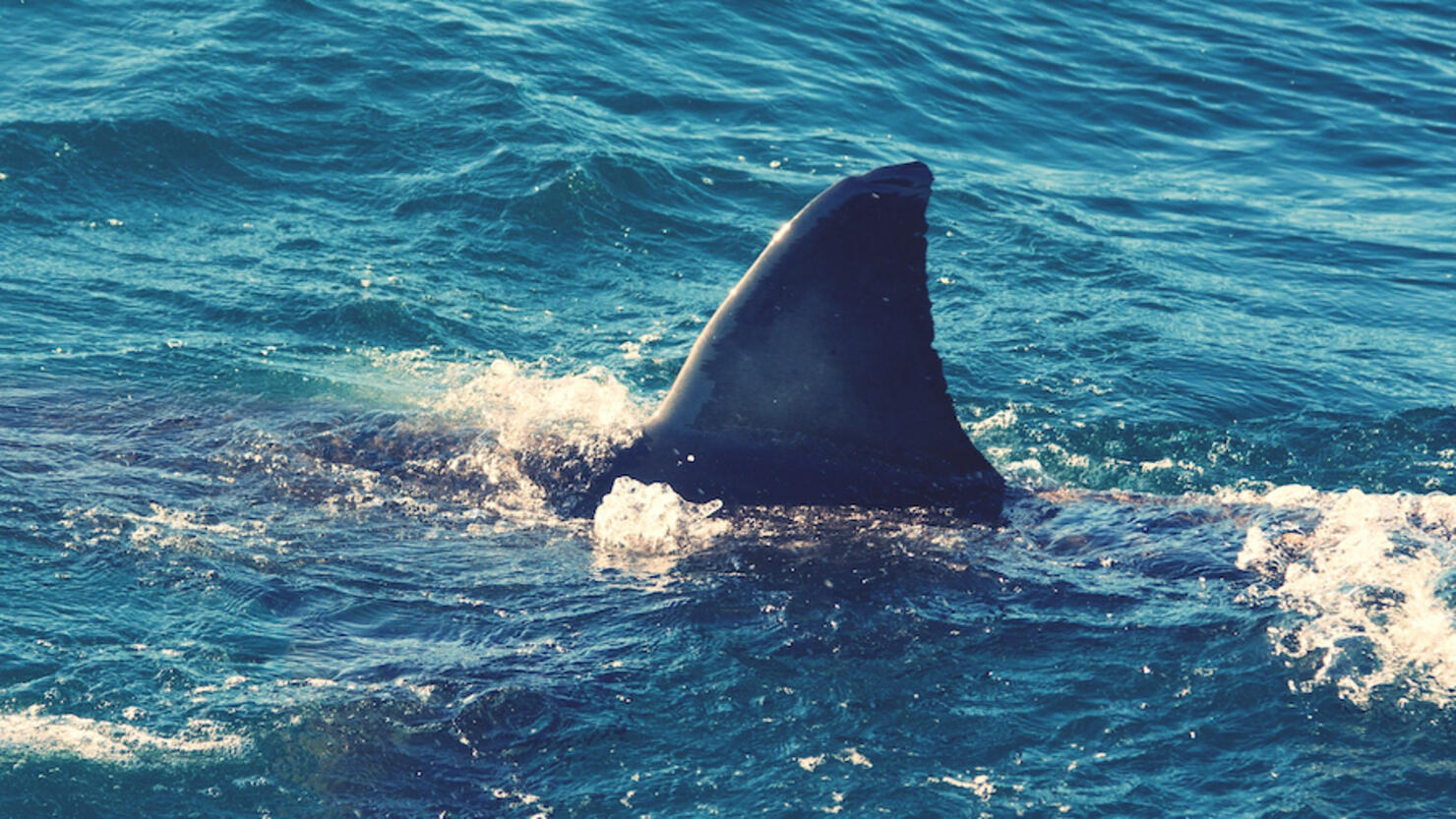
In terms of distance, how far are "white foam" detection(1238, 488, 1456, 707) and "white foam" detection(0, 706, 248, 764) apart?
4.96m

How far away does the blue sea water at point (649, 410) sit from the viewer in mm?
6574

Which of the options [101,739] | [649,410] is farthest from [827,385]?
[101,739]

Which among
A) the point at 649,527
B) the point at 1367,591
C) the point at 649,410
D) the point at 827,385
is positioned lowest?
the point at 649,410

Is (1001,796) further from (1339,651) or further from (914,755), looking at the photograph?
(1339,651)

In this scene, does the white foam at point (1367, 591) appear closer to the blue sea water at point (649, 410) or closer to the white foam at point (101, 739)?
the blue sea water at point (649, 410)

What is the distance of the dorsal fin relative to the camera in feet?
25.7

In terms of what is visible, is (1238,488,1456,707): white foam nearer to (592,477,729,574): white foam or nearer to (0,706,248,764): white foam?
(592,477,729,574): white foam

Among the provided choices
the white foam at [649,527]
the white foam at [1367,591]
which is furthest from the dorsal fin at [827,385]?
the white foam at [1367,591]

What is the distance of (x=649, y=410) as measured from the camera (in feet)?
34.1

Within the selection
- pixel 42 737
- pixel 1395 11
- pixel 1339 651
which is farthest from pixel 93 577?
pixel 1395 11

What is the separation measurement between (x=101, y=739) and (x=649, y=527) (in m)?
2.91

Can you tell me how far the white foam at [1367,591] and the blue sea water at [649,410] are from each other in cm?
3

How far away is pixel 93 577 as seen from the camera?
25.5 feet

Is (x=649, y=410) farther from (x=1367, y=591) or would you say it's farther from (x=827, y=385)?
(x=1367, y=591)
